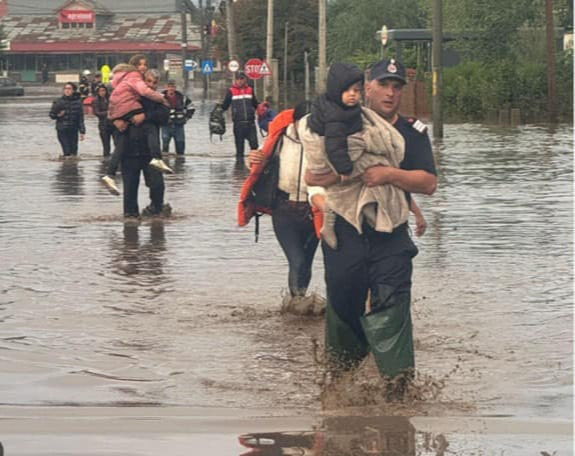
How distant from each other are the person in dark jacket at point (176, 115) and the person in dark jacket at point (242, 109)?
0.82 metres

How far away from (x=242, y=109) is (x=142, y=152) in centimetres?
1171

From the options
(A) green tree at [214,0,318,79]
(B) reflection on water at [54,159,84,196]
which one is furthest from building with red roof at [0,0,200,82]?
(B) reflection on water at [54,159,84,196]

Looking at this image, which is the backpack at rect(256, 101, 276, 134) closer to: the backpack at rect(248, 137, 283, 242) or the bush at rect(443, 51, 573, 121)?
the backpack at rect(248, 137, 283, 242)

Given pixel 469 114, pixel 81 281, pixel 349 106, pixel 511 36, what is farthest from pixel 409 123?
pixel 511 36

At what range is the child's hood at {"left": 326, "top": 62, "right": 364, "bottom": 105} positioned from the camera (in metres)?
7.77

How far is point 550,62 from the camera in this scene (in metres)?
47.2

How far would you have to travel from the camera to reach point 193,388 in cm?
865

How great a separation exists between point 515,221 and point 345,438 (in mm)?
10759

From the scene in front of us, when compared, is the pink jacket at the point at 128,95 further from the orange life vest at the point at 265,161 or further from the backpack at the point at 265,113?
the backpack at the point at 265,113

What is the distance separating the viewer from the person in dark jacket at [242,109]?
94.1 feet

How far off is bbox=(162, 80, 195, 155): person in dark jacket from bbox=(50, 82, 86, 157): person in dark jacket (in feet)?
5.27

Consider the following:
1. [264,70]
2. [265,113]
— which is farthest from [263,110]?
[264,70]

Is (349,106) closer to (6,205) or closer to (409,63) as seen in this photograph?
(6,205)

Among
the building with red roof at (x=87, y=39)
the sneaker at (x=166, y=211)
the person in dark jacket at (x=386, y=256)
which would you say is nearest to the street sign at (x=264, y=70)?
the sneaker at (x=166, y=211)
